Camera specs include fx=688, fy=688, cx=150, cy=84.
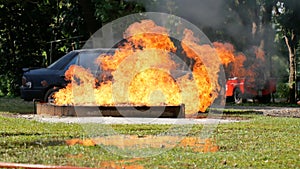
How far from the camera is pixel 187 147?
30.8 feet

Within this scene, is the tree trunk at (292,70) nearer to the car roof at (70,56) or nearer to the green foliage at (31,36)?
the green foliage at (31,36)

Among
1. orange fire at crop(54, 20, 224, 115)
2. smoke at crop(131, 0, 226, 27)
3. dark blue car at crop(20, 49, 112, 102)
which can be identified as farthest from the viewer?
smoke at crop(131, 0, 226, 27)

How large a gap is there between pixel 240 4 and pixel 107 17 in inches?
256

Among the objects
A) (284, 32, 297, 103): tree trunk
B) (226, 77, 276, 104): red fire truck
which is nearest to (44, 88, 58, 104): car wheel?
(226, 77, 276, 104): red fire truck

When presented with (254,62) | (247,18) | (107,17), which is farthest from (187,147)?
(247,18)

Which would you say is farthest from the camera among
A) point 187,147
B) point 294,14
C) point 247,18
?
point 247,18

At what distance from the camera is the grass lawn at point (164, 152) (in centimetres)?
786

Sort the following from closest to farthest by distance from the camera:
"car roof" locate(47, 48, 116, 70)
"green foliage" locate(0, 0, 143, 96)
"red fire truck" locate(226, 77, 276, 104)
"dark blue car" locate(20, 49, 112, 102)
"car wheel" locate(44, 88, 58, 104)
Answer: "car roof" locate(47, 48, 116, 70) < "dark blue car" locate(20, 49, 112, 102) < "car wheel" locate(44, 88, 58, 104) < "red fire truck" locate(226, 77, 276, 104) < "green foliage" locate(0, 0, 143, 96)

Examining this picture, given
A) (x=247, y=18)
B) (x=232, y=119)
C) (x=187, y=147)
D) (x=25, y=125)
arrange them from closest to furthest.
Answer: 1. (x=187, y=147)
2. (x=25, y=125)
3. (x=232, y=119)
4. (x=247, y=18)

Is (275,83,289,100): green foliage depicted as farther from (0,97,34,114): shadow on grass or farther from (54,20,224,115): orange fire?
(54,20,224,115): orange fire

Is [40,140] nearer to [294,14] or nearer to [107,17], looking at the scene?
[107,17]

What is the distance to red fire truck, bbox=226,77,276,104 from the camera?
1005 inches

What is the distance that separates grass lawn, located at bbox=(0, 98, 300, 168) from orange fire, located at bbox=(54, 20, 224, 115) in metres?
2.68

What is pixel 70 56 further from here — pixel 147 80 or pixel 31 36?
pixel 31 36
